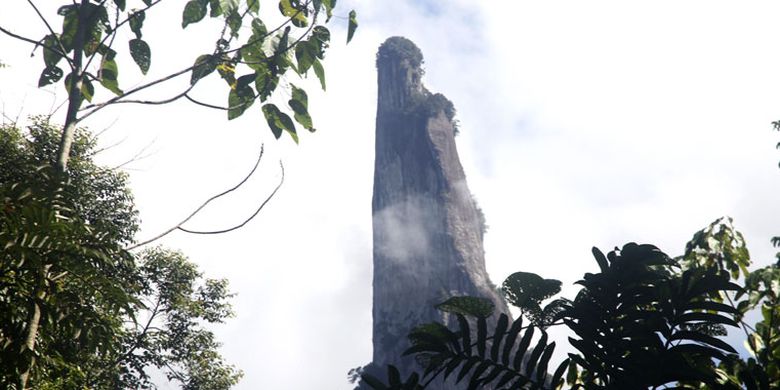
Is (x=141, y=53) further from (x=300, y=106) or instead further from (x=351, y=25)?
(x=351, y=25)

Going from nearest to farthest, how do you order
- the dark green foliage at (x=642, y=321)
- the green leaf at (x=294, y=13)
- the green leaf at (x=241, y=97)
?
the dark green foliage at (x=642, y=321)
the green leaf at (x=241, y=97)
the green leaf at (x=294, y=13)

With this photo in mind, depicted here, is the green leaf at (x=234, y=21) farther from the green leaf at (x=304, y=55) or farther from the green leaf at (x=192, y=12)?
the green leaf at (x=304, y=55)

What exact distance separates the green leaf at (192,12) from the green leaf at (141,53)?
9.7 inches

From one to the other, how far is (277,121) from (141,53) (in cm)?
60

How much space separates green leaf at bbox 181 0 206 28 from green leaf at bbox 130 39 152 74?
247mm

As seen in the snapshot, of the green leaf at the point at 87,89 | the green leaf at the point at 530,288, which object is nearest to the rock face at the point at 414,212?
the green leaf at the point at 87,89

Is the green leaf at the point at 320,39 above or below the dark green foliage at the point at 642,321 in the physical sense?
above

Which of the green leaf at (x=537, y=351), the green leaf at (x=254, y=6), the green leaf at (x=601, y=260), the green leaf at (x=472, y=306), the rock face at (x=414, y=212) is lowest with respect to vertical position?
the green leaf at (x=537, y=351)

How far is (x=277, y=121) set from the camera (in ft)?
7.97

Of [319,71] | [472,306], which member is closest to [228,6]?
[319,71]

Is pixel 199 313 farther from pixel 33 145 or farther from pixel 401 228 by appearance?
pixel 401 228

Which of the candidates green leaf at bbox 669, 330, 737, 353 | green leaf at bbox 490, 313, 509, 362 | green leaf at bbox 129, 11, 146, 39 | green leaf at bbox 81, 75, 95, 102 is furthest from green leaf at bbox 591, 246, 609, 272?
green leaf at bbox 81, 75, 95, 102

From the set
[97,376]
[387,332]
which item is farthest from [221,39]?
[387,332]

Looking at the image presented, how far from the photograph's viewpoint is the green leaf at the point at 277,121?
240 centimetres
